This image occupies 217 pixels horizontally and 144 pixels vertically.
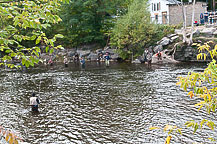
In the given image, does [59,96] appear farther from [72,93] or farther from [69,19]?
[69,19]

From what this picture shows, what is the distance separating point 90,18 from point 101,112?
4236 centimetres

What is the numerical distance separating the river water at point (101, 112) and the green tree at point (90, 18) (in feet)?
97.8

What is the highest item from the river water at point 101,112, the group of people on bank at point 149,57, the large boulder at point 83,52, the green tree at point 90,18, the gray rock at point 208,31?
the green tree at point 90,18

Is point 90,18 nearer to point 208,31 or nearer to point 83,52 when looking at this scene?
point 83,52

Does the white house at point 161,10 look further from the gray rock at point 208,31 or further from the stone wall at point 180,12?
the gray rock at point 208,31

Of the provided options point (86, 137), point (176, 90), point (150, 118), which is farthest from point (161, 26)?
point (86, 137)

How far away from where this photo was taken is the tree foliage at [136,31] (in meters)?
46.5

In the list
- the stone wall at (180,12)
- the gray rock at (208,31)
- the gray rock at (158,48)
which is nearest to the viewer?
the gray rock at (208,31)

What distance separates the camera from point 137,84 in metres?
26.4

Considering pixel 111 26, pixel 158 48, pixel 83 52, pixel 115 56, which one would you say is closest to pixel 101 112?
pixel 158 48

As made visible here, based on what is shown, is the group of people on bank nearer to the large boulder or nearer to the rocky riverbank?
the rocky riverbank

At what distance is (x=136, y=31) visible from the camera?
151 feet

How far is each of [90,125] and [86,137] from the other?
175 centimetres

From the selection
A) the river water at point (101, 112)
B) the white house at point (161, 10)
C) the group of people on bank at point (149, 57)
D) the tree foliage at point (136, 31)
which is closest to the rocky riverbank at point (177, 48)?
the group of people on bank at point (149, 57)
